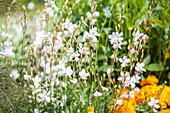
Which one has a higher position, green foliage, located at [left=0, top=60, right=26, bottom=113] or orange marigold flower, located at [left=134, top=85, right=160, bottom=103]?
green foliage, located at [left=0, top=60, right=26, bottom=113]

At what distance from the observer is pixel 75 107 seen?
58.2 inches

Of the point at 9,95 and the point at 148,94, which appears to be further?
the point at 148,94

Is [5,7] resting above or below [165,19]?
above

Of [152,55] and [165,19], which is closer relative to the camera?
[165,19]

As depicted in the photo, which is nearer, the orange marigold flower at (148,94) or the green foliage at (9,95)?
the green foliage at (9,95)

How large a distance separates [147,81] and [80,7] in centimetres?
122

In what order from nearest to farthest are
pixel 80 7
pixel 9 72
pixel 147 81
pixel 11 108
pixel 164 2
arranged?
1. pixel 11 108
2. pixel 9 72
3. pixel 147 81
4. pixel 164 2
5. pixel 80 7

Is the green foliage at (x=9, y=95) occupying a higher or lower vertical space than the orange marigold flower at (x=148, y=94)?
higher

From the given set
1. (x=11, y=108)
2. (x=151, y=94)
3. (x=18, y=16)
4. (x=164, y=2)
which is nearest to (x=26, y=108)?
(x=11, y=108)

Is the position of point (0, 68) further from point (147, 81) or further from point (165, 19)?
point (165, 19)

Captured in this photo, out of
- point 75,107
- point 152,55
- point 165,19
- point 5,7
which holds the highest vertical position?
point 5,7

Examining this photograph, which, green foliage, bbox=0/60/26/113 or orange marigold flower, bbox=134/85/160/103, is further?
orange marigold flower, bbox=134/85/160/103

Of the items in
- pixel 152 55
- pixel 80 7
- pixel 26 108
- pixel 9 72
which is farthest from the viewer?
pixel 80 7

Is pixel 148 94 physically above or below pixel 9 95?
below
